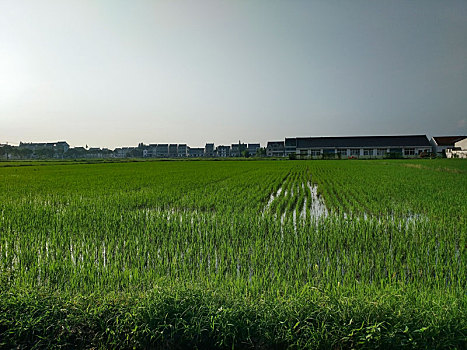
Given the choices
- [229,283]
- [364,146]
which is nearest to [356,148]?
[364,146]

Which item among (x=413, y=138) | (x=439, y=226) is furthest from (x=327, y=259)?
(x=413, y=138)

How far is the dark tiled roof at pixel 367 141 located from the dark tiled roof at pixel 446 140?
10.5 metres

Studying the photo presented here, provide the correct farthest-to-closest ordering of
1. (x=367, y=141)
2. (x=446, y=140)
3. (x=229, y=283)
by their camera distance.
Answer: (x=446, y=140) < (x=367, y=141) < (x=229, y=283)

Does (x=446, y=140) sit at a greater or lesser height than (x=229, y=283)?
greater

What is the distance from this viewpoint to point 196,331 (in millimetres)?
2768

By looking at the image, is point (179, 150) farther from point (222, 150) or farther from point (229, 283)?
point (229, 283)

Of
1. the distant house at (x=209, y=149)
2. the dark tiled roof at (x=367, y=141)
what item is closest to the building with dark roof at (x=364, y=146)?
the dark tiled roof at (x=367, y=141)

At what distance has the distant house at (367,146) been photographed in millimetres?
63344

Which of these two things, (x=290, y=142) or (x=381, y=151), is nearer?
(x=381, y=151)

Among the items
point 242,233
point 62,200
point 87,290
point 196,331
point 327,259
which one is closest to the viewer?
point 196,331

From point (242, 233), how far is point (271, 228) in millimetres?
603

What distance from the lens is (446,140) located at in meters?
74.4

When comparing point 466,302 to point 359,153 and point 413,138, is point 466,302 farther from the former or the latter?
point 413,138

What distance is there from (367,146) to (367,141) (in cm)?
261
